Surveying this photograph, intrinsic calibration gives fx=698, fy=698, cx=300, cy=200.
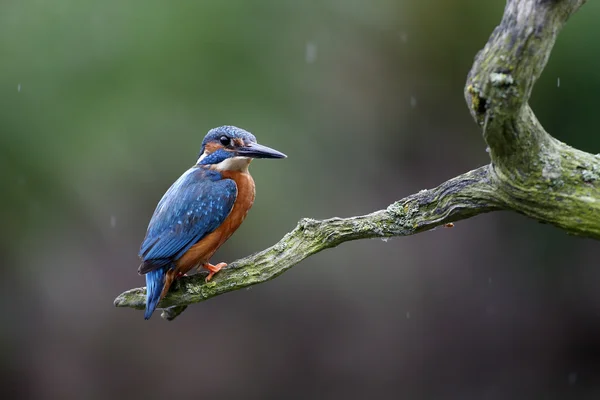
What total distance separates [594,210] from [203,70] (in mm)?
5679

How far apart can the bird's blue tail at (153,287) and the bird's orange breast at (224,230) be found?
16cm

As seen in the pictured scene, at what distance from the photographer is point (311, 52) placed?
7.51 meters

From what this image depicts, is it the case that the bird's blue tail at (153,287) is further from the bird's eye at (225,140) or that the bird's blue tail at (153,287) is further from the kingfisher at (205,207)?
the bird's eye at (225,140)

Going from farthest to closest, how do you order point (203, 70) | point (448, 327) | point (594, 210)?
point (448, 327), point (203, 70), point (594, 210)

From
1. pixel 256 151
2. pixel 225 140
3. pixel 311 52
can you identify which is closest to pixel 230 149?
pixel 225 140

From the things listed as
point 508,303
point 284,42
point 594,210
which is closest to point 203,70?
point 284,42

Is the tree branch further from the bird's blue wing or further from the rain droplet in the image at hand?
the rain droplet

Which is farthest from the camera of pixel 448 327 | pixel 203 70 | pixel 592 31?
pixel 448 327

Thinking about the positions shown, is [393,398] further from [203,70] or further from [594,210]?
[594,210]

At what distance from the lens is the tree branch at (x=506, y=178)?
2.10m

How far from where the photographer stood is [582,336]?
26.0 feet

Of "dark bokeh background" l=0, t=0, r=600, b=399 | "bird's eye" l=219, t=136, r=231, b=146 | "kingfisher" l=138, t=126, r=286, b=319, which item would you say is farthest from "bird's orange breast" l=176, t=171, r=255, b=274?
"dark bokeh background" l=0, t=0, r=600, b=399

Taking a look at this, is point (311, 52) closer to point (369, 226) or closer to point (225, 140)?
point (225, 140)

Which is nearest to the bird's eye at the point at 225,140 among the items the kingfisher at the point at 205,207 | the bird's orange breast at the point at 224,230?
the kingfisher at the point at 205,207
